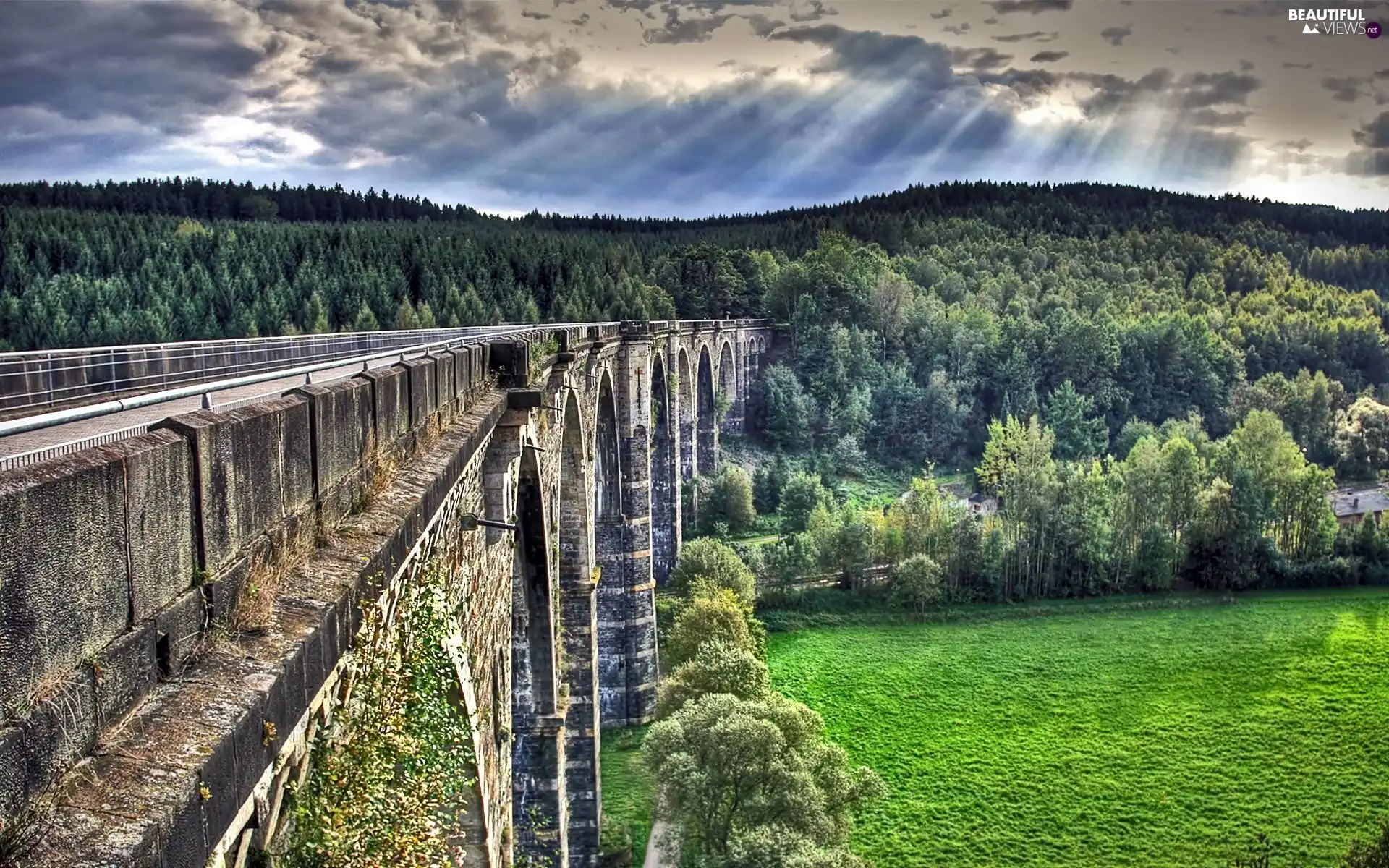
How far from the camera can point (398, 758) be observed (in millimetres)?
5316

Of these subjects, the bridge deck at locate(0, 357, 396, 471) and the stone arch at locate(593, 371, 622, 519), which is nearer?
the bridge deck at locate(0, 357, 396, 471)

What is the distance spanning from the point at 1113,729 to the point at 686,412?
90.2ft

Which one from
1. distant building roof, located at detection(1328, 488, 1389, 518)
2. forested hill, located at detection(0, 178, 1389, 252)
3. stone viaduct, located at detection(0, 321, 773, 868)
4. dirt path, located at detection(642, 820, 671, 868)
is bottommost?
dirt path, located at detection(642, 820, 671, 868)

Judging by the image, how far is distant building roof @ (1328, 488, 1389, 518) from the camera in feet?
→ 218

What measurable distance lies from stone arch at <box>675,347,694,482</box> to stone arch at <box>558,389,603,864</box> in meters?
27.9

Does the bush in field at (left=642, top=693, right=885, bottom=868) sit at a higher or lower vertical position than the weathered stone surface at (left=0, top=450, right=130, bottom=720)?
lower

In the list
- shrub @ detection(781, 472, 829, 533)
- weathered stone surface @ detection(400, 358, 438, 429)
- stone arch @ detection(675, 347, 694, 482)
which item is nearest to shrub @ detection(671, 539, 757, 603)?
stone arch @ detection(675, 347, 694, 482)

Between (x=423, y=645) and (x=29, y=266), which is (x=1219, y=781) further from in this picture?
(x=29, y=266)

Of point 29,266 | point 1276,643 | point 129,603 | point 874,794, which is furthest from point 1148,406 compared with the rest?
point 129,603

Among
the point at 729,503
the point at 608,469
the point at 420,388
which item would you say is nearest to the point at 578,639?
the point at 608,469

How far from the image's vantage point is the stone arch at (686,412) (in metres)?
53.7

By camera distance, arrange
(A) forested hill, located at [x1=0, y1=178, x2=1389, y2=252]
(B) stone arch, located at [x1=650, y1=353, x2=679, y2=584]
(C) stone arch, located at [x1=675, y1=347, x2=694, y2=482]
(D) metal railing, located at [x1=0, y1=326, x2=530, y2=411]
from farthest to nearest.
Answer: (A) forested hill, located at [x1=0, y1=178, x2=1389, y2=252], (C) stone arch, located at [x1=675, y1=347, x2=694, y2=482], (B) stone arch, located at [x1=650, y1=353, x2=679, y2=584], (D) metal railing, located at [x1=0, y1=326, x2=530, y2=411]

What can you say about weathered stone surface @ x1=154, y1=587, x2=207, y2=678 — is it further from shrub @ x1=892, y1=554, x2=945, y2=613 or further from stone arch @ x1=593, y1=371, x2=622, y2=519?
shrub @ x1=892, y1=554, x2=945, y2=613

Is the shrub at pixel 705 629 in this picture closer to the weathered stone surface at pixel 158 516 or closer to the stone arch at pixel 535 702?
the stone arch at pixel 535 702
